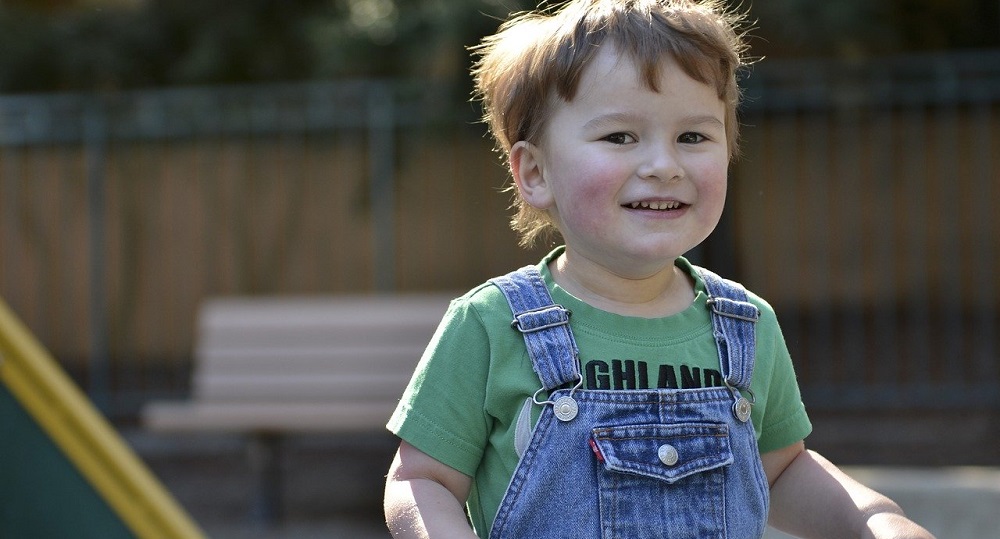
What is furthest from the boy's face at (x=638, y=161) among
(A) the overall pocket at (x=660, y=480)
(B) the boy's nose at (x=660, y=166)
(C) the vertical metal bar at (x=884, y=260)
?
(C) the vertical metal bar at (x=884, y=260)

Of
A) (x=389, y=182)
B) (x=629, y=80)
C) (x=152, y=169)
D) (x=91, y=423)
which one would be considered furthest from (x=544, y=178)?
(x=152, y=169)

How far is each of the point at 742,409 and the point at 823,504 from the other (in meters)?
0.16

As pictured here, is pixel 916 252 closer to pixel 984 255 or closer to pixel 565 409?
pixel 984 255

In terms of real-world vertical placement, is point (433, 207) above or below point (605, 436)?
below

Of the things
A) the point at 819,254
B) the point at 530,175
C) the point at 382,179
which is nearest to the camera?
the point at 530,175

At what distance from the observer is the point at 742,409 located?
4.84 feet

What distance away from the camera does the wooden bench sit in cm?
550

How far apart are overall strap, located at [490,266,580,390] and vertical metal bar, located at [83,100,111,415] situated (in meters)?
7.26

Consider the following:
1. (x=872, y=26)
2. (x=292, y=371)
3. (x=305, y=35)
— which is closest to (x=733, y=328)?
(x=292, y=371)

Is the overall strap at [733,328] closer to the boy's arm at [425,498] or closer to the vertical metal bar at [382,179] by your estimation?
the boy's arm at [425,498]

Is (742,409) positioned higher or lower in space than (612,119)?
lower

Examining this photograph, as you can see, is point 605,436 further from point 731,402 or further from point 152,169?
point 152,169

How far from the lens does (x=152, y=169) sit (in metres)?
9.21

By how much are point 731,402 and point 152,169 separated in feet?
27.1
